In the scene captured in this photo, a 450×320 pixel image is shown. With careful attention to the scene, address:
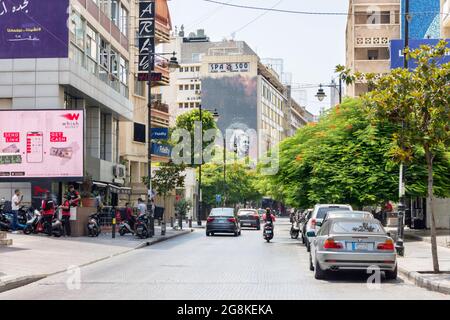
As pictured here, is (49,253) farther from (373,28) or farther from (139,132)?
(373,28)

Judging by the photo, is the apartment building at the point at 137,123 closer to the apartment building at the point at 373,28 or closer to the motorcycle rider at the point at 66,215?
the apartment building at the point at 373,28

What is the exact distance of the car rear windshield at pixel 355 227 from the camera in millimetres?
16812

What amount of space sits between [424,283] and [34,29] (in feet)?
83.2

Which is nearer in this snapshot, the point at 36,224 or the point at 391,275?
the point at 391,275

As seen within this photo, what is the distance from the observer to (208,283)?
15.6 metres

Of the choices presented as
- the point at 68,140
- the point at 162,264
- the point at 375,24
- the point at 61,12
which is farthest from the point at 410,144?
the point at 375,24

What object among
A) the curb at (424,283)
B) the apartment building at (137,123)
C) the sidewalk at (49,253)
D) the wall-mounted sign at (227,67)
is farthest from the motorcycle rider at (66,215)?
the wall-mounted sign at (227,67)

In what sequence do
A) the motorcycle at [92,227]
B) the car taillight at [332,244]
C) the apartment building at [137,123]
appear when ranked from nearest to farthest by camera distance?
the car taillight at [332,244]
the motorcycle at [92,227]
the apartment building at [137,123]

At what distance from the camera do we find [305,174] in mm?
34688

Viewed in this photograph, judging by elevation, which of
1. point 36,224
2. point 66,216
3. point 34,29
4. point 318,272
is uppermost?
point 34,29

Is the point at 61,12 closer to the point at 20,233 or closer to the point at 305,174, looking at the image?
the point at 20,233

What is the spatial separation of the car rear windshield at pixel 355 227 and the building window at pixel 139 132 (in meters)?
43.7

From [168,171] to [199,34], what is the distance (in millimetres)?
101959

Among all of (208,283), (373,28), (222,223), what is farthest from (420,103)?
(373,28)
